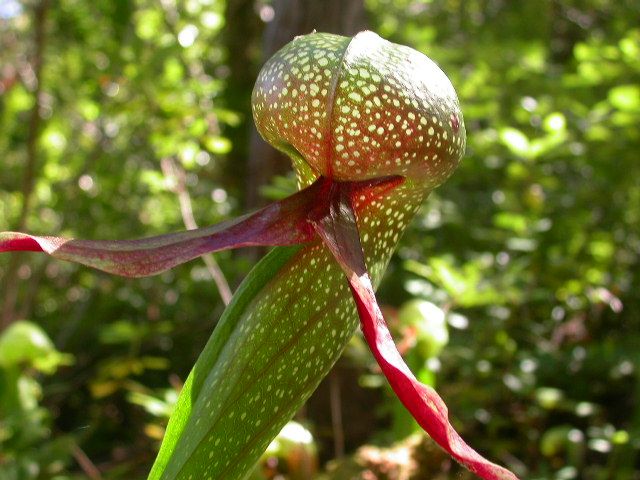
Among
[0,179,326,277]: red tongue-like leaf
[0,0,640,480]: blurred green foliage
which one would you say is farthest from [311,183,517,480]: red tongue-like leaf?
[0,0,640,480]: blurred green foliage

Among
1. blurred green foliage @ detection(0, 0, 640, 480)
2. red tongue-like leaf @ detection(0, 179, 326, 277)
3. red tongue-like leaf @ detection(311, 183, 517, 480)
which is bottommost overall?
blurred green foliage @ detection(0, 0, 640, 480)

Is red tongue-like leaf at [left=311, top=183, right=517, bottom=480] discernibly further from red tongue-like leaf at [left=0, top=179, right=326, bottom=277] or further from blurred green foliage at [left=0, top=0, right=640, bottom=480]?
blurred green foliage at [left=0, top=0, right=640, bottom=480]

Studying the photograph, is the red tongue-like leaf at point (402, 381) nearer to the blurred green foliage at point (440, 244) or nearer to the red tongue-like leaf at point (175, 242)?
the red tongue-like leaf at point (175, 242)

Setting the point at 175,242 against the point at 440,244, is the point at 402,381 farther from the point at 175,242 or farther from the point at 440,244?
the point at 440,244

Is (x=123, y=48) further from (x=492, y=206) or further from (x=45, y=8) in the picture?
(x=492, y=206)

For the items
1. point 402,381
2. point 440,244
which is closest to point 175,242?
point 402,381

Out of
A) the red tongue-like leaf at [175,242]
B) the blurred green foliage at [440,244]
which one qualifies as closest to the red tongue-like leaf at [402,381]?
the red tongue-like leaf at [175,242]

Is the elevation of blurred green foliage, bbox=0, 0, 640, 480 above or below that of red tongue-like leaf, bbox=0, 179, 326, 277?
below
